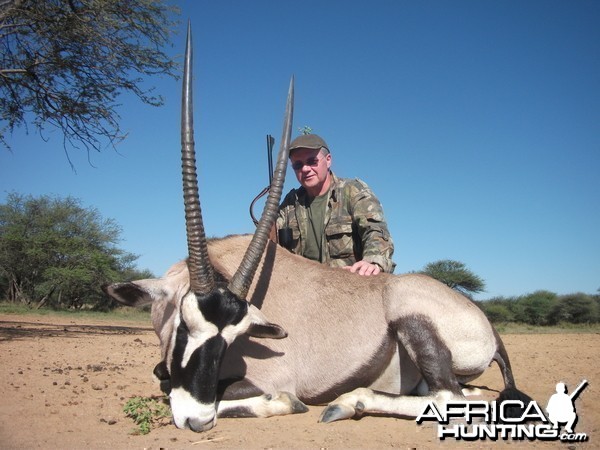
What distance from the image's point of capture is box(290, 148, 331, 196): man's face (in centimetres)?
604

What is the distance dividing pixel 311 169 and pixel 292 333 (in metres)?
→ 2.45

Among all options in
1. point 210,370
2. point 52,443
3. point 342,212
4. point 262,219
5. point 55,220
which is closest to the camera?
point 52,443

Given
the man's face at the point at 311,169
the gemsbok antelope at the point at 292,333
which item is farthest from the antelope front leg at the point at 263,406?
the man's face at the point at 311,169

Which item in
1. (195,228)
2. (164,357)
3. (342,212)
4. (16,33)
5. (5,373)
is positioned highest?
(16,33)

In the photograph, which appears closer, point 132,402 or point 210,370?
point 210,370

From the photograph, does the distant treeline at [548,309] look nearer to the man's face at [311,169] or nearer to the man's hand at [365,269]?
the man's face at [311,169]

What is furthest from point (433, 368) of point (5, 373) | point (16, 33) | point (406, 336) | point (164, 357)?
point (16, 33)

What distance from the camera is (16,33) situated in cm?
938

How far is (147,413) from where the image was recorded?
3494 millimetres

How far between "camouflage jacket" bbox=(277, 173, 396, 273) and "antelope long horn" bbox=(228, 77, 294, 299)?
62.8 inches

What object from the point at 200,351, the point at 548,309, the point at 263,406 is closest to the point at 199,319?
the point at 200,351

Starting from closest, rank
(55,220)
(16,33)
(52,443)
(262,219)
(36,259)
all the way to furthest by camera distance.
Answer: (52,443)
(262,219)
(16,33)
(36,259)
(55,220)

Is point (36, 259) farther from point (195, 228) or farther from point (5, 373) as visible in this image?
point (195, 228)

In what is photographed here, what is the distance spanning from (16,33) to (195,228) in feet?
26.2
